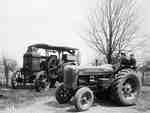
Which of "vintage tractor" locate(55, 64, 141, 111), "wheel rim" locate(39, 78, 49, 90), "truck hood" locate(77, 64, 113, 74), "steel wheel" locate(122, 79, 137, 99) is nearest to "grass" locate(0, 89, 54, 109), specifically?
"vintage tractor" locate(55, 64, 141, 111)

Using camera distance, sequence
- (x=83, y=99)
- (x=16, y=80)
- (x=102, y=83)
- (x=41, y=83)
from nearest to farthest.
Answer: (x=83, y=99) → (x=102, y=83) → (x=41, y=83) → (x=16, y=80)

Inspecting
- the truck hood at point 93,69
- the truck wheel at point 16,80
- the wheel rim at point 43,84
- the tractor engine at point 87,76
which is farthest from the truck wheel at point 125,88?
the truck wheel at point 16,80

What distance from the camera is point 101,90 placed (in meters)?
6.71

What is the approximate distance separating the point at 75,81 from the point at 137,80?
2.27 m

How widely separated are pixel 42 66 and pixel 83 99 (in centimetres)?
587

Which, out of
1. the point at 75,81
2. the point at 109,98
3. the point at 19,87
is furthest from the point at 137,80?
the point at 19,87

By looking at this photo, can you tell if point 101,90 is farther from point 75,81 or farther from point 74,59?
point 74,59

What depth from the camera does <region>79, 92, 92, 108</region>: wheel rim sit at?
5.66 meters

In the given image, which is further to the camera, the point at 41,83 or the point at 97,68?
the point at 41,83

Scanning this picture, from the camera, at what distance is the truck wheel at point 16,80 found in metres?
10.7

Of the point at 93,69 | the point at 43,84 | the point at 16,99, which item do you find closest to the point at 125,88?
the point at 93,69

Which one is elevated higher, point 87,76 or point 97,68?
point 97,68

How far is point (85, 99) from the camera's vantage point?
573 cm

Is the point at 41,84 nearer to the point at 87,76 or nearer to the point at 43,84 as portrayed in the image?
the point at 43,84
